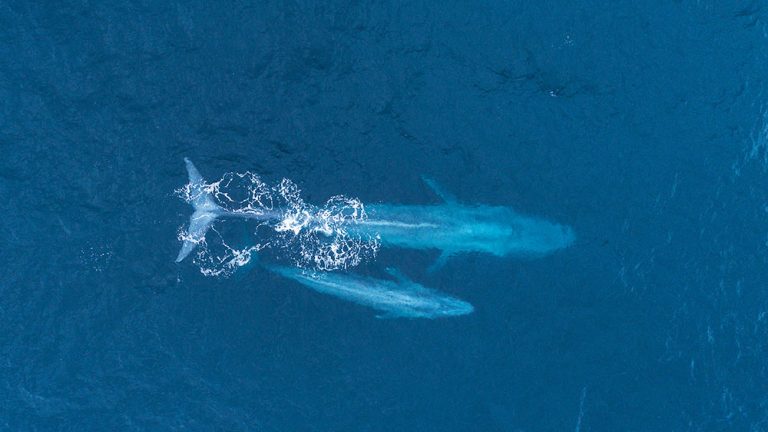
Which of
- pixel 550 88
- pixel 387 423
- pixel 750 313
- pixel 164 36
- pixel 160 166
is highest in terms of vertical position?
pixel 550 88

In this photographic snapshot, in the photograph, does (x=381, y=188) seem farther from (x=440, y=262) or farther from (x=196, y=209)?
(x=196, y=209)

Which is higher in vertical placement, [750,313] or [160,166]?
[750,313]

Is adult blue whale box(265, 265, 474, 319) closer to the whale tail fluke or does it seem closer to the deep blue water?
Result: the deep blue water

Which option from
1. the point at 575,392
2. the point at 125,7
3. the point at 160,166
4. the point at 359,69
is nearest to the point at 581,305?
the point at 575,392

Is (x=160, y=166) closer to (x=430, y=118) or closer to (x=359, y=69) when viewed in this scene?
(x=359, y=69)

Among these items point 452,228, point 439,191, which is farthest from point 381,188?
point 452,228

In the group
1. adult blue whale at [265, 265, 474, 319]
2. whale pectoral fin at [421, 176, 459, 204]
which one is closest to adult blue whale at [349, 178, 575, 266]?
whale pectoral fin at [421, 176, 459, 204]
